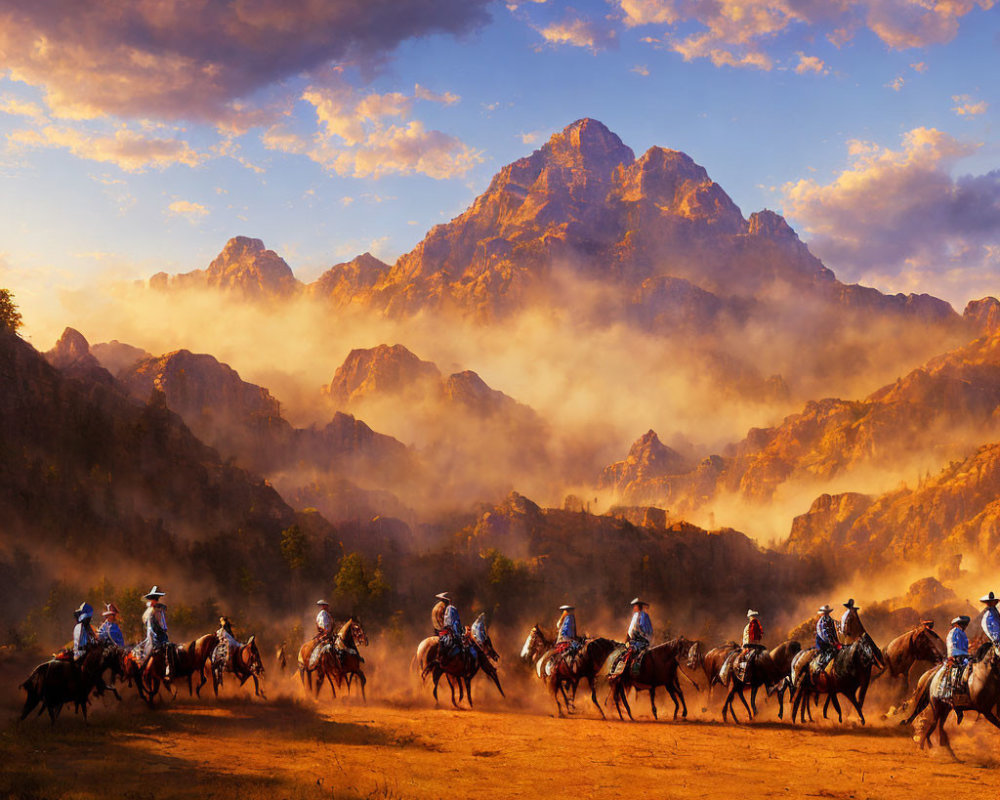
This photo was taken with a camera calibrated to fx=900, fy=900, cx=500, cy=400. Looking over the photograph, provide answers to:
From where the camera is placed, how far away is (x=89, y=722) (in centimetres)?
2419

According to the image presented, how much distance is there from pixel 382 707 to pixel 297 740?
370 inches

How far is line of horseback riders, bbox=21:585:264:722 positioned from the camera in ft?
77.7

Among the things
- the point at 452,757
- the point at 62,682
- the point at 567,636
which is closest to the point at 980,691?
the point at 452,757

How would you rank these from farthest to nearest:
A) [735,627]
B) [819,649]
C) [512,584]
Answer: [735,627] → [512,584] → [819,649]

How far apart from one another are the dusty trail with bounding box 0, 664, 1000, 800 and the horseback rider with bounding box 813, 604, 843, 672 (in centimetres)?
201

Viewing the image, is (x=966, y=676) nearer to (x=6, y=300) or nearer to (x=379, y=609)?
(x=379, y=609)

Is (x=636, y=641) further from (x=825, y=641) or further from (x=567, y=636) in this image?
(x=825, y=641)

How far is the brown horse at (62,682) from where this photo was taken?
23531 millimetres

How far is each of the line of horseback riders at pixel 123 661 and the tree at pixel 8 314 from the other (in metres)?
90.9

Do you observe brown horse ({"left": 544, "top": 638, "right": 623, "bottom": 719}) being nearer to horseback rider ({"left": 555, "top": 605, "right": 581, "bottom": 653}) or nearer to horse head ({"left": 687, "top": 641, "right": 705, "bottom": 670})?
horseback rider ({"left": 555, "top": 605, "right": 581, "bottom": 653})

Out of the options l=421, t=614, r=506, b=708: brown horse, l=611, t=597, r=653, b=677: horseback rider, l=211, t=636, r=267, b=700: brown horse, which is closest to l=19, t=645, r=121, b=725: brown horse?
l=211, t=636, r=267, b=700: brown horse

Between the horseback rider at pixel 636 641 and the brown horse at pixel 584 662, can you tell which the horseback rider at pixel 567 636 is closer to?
the brown horse at pixel 584 662

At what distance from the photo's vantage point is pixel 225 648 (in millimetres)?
30750

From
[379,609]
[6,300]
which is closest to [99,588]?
[379,609]
